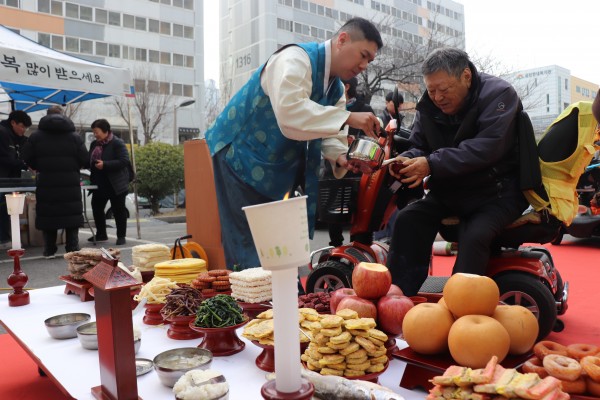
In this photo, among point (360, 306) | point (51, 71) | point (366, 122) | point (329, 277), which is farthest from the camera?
point (51, 71)

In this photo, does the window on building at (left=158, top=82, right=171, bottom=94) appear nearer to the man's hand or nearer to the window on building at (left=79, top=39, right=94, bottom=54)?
the window on building at (left=79, top=39, right=94, bottom=54)

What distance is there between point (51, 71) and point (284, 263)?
5965mm

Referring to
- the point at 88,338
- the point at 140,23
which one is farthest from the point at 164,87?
the point at 88,338

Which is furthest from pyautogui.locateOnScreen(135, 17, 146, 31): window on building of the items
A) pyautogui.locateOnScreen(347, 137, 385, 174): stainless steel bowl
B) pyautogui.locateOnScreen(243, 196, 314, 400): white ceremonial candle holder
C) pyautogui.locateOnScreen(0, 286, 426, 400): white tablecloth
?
pyautogui.locateOnScreen(243, 196, 314, 400): white ceremonial candle holder

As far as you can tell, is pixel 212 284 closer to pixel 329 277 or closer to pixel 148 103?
pixel 329 277

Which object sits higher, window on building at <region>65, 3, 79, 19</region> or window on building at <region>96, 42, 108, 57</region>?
window on building at <region>65, 3, 79, 19</region>

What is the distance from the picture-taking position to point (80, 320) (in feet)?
6.12

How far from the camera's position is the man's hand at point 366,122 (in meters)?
2.23

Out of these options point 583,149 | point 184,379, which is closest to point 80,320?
point 184,379

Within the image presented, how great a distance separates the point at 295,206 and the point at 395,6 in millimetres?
46634

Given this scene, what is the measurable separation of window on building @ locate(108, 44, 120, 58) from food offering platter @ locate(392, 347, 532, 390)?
30462 millimetres

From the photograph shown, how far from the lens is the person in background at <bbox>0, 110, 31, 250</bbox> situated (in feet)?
20.7

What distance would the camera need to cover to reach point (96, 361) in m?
1.54

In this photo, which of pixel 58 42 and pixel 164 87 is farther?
pixel 164 87
